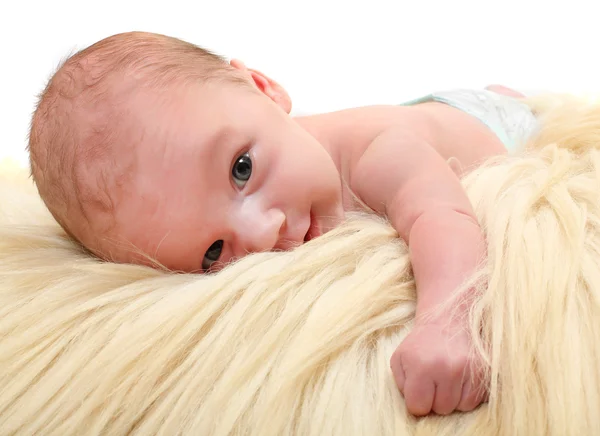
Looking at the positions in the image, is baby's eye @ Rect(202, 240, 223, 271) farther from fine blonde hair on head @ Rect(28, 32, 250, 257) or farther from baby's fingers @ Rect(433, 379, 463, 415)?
baby's fingers @ Rect(433, 379, 463, 415)

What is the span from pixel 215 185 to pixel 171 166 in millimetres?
59

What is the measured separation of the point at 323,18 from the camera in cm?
225

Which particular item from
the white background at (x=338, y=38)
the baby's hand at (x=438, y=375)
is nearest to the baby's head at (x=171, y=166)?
the baby's hand at (x=438, y=375)

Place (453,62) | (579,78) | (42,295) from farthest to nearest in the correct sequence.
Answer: (453,62)
(579,78)
(42,295)

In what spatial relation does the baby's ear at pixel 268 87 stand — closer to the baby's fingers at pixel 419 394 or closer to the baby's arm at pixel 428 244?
the baby's arm at pixel 428 244

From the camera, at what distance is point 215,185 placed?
91 cm

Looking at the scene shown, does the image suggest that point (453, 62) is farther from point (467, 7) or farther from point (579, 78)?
point (579, 78)

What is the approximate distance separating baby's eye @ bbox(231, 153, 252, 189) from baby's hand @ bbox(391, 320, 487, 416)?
13.9 inches

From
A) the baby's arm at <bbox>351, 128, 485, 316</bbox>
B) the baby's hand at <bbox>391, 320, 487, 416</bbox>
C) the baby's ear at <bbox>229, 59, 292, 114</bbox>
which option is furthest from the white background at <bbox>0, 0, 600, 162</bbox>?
the baby's hand at <bbox>391, 320, 487, 416</bbox>

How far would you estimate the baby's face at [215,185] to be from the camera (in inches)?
35.4

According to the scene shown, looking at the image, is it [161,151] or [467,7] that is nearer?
[161,151]

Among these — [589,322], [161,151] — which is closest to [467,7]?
[161,151]

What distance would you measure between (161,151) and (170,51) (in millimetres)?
195

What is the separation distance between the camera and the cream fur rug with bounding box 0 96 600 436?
635 millimetres
